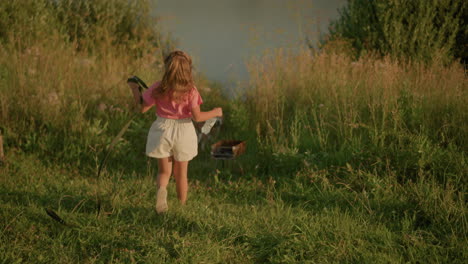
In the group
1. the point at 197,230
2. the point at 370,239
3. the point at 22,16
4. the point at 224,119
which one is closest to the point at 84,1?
the point at 22,16

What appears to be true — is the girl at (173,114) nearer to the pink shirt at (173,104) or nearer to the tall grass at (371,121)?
the pink shirt at (173,104)

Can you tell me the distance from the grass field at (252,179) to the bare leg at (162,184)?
112 millimetres

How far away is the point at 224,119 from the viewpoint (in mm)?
7863

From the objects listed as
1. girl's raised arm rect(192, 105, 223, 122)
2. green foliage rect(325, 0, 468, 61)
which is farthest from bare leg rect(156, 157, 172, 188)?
green foliage rect(325, 0, 468, 61)

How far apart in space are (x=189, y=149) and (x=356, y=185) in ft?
6.33

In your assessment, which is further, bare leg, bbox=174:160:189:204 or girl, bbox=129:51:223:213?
bare leg, bbox=174:160:189:204

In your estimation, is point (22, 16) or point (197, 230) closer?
point (197, 230)

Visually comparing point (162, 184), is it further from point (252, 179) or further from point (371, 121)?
point (371, 121)

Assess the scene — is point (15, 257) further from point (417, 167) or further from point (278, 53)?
point (278, 53)

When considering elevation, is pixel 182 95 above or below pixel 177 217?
above

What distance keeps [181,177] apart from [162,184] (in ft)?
0.75

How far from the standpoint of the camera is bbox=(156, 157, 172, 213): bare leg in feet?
13.4

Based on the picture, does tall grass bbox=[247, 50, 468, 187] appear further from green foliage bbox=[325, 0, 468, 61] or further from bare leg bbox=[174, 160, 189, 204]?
green foliage bbox=[325, 0, 468, 61]

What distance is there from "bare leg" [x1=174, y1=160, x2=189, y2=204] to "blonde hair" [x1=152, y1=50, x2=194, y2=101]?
2.09 ft
